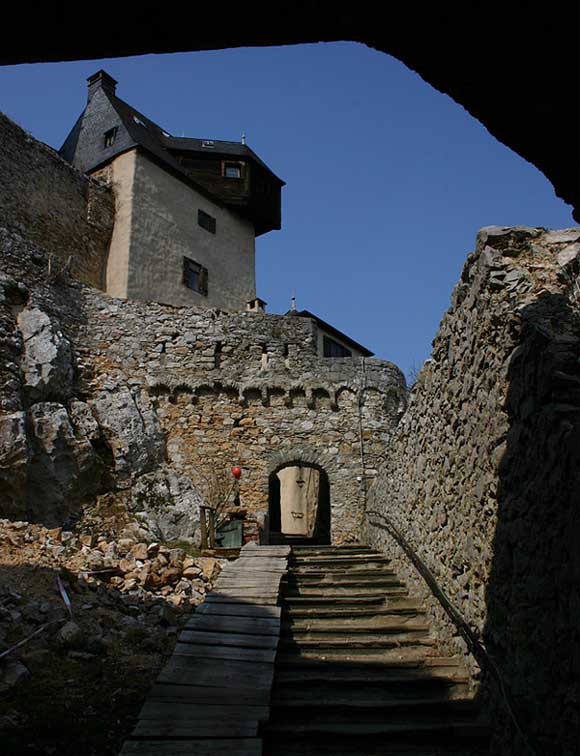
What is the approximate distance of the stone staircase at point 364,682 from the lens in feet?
12.6

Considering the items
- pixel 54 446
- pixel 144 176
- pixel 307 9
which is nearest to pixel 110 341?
pixel 54 446

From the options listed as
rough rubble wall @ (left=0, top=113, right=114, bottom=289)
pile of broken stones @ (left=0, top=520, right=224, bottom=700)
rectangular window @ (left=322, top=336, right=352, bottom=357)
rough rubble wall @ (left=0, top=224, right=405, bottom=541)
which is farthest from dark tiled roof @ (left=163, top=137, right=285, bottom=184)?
pile of broken stones @ (left=0, top=520, right=224, bottom=700)

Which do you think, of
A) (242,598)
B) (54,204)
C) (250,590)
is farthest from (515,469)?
(54,204)

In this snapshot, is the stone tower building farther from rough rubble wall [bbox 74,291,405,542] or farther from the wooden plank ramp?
the wooden plank ramp

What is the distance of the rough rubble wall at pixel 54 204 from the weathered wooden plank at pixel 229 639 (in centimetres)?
1395

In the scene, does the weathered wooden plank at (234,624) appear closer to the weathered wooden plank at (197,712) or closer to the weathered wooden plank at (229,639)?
the weathered wooden plank at (229,639)

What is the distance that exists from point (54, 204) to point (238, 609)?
1573 cm

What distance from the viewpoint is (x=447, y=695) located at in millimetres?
4316

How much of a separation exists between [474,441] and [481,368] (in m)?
0.52

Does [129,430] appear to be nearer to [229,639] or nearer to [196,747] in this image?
[229,639]

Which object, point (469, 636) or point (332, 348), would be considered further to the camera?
point (332, 348)

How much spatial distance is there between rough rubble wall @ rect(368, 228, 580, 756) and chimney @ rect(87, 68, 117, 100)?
2165 cm

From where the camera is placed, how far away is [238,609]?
579cm

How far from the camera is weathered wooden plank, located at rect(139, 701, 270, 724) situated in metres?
3.79
